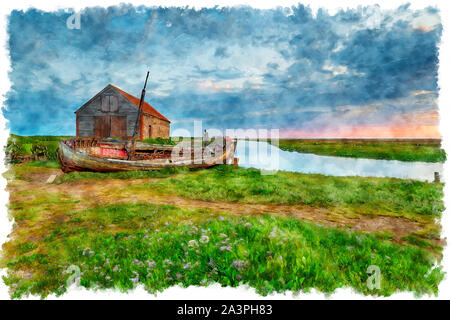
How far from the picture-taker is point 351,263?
11.2ft

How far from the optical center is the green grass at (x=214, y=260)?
284 centimetres

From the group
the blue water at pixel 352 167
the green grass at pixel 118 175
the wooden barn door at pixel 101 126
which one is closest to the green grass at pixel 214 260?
the green grass at pixel 118 175

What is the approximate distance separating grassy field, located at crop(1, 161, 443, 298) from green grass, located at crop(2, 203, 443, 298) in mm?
17

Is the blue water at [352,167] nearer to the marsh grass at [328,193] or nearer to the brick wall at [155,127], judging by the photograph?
the marsh grass at [328,193]

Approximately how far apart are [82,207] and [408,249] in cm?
905

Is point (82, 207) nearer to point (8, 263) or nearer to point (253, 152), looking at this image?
point (8, 263)

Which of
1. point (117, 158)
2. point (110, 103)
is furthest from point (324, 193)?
point (110, 103)

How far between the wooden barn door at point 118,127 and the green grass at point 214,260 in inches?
854

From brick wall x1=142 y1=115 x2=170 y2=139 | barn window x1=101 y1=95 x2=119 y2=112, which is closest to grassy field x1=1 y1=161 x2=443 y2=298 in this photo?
barn window x1=101 y1=95 x2=119 y2=112

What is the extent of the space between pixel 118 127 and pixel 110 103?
3.19m

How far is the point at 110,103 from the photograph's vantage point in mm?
26234

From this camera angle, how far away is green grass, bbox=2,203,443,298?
284 cm

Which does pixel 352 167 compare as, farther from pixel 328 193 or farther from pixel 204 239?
pixel 204 239
